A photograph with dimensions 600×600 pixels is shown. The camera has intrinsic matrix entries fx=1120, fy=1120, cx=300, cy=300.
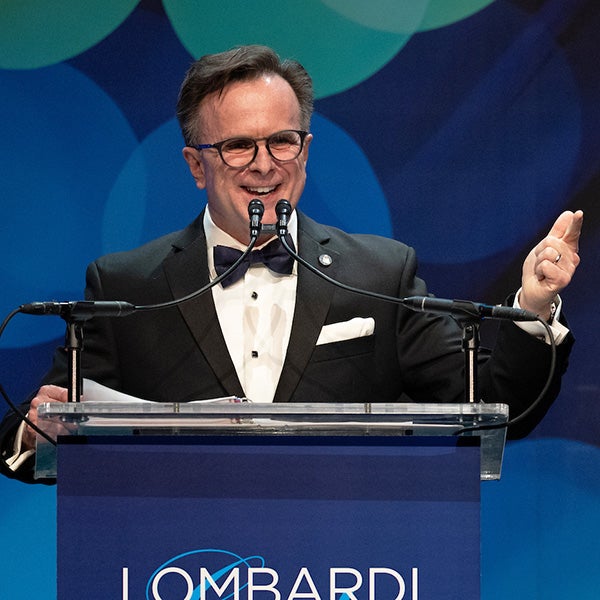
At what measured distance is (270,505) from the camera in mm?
1486

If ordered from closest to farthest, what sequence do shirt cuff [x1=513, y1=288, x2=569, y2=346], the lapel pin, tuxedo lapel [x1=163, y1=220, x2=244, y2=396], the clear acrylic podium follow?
1. the clear acrylic podium
2. shirt cuff [x1=513, y1=288, x2=569, y2=346]
3. tuxedo lapel [x1=163, y1=220, x2=244, y2=396]
4. the lapel pin

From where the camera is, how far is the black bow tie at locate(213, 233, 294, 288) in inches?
98.7

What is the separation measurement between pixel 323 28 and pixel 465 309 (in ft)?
5.67

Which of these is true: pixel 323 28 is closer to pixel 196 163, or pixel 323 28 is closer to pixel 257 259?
pixel 196 163

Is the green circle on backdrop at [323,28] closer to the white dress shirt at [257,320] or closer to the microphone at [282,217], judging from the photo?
the white dress shirt at [257,320]

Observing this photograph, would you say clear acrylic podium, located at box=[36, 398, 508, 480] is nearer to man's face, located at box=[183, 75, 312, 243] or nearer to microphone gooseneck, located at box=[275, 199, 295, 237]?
microphone gooseneck, located at box=[275, 199, 295, 237]

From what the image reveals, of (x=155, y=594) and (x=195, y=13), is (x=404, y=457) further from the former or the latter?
(x=195, y=13)

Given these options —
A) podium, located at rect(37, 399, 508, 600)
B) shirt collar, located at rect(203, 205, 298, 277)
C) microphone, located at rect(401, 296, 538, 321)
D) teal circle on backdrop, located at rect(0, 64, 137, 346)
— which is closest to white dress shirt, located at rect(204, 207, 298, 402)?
shirt collar, located at rect(203, 205, 298, 277)

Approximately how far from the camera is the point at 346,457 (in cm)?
150

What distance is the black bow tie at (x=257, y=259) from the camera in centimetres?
251

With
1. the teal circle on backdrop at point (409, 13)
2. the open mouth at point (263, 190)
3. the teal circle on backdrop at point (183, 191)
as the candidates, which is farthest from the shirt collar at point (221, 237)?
the teal circle on backdrop at point (409, 13)

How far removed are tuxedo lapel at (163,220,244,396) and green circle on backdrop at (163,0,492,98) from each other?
775 mm

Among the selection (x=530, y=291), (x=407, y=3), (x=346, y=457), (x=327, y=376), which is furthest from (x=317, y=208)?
(x=346, y=457)

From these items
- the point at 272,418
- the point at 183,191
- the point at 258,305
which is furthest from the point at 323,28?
the point at 272,418
